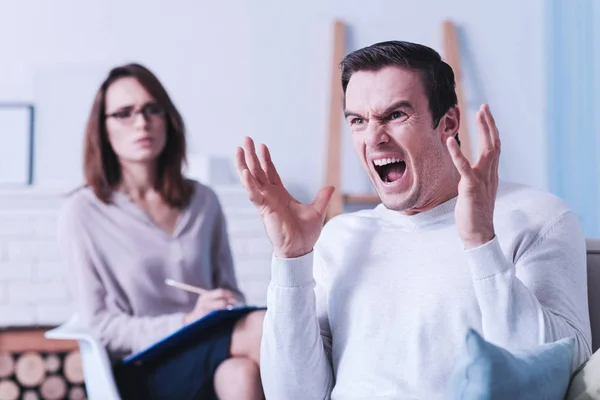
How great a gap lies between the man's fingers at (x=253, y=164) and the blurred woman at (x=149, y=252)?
666 millimetres

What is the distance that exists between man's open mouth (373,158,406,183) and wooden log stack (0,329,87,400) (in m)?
1.60

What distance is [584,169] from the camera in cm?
365

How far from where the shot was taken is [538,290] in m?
1.32

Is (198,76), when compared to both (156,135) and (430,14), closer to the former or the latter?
(430,14)

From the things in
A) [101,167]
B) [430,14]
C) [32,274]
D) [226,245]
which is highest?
[430,14]

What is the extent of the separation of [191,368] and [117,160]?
0.97 metres

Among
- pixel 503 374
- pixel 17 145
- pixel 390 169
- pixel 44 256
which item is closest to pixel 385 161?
pixel 390 169

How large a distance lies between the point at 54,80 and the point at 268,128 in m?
1.12

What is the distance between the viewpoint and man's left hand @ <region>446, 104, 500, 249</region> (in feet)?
4.06

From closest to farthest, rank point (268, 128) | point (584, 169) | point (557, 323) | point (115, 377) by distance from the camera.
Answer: point (557, 323) → point (115, 377) → point (584, 169) → point (268, 128)

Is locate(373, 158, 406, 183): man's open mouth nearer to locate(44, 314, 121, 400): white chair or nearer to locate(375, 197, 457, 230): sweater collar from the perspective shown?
locate(375, 197, 457, 230): sweater collar

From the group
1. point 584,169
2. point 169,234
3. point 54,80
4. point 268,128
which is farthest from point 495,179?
point 54,80

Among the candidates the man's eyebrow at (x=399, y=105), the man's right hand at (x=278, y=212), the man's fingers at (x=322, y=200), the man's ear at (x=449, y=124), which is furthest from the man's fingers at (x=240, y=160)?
the man's ear at (x=449, y=124)

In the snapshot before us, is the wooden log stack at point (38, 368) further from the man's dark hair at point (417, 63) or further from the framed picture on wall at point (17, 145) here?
the man's dark hair at point (417, 63)
